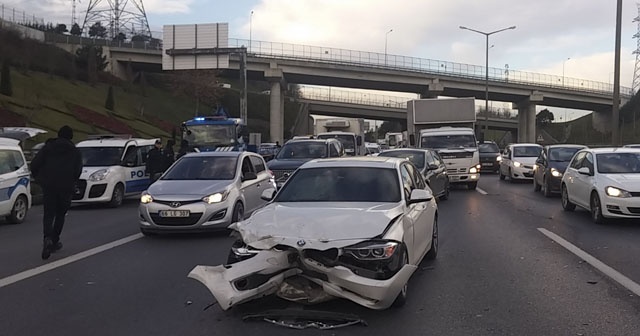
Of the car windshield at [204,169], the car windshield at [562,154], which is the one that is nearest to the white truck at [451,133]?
the car windshield at [562,154]

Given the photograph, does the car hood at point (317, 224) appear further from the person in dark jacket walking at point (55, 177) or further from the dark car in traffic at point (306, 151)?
the dark car in traffic at point (306, 151)

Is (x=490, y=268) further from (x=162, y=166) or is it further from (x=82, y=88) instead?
(x=82, y=88)

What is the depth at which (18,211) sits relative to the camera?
1378cm

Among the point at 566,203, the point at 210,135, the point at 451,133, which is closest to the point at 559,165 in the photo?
the point at 566,203

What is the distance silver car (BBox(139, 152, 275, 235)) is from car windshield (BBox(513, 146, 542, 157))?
16.2 m

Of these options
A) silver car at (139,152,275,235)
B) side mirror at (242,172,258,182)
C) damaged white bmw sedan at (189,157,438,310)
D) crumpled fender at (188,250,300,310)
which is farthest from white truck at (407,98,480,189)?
crumpled fender at (188,250,300,310)

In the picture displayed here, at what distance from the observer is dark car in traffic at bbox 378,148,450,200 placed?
1728 centimetres

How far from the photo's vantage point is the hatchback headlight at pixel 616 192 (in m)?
12.2

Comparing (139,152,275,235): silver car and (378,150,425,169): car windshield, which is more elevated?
(378,150,425,169): car windshield

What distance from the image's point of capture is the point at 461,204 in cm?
1745

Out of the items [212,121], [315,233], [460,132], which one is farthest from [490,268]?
[212,121]

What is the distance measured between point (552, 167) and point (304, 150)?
7470mm

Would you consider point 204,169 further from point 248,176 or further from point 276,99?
point 276,99

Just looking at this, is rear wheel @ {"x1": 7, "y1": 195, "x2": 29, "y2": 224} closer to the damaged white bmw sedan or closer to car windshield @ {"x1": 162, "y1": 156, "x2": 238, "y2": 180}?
car windshield @ {"x1": 162, "y1": 156, "x2": 238, "y2": 180}
